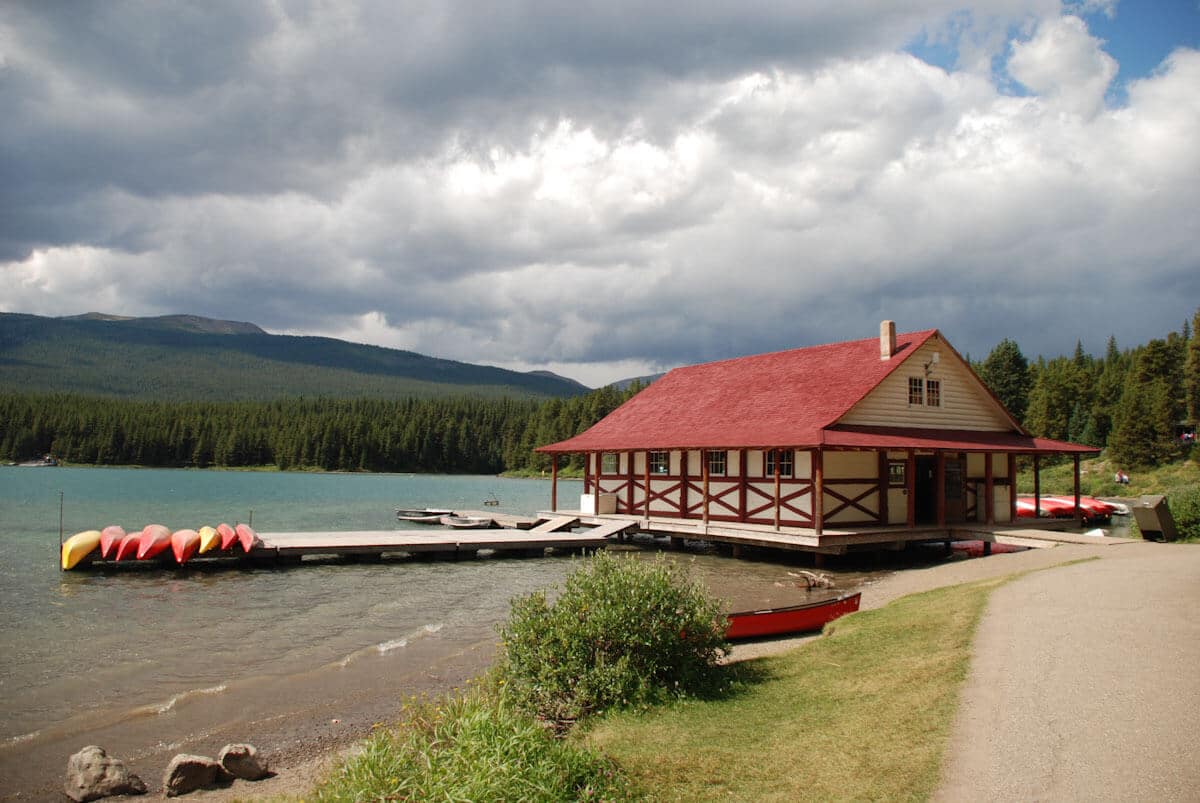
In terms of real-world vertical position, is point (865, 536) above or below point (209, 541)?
above

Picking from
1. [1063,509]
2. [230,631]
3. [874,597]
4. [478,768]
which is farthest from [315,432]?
[478,768]

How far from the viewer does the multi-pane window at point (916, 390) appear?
80.3ft

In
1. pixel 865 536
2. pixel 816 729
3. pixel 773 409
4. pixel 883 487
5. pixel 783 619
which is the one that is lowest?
pixel 783 619

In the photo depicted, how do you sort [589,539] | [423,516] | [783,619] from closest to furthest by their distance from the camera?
[783,619]
[589,539]
[423,516]

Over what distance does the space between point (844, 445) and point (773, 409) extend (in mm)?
4932

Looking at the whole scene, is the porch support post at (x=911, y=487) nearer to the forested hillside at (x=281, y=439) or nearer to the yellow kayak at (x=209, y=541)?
the yellow kayak at (x=209, y=541)

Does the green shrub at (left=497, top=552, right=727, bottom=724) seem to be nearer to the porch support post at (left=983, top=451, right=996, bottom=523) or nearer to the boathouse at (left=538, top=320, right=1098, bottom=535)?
the boathouse at (left=538, top=320, right=1098, bottom=535)

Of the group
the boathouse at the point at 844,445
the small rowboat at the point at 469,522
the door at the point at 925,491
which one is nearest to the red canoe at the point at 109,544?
the small rowboat at the point at 469,522

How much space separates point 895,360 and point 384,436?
384 feet

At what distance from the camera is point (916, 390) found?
24.7 m

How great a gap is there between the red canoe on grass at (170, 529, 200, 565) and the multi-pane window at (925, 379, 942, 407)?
22073 millimetres

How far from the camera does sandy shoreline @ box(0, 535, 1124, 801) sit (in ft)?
27.0

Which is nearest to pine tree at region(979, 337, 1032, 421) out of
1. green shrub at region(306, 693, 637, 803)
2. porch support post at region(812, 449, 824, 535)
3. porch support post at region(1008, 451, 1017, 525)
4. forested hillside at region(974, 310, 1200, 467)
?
forested hillside at region(974, 310, 1200, 467)

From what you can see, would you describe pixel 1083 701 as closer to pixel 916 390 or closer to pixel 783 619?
pixel 783 619
